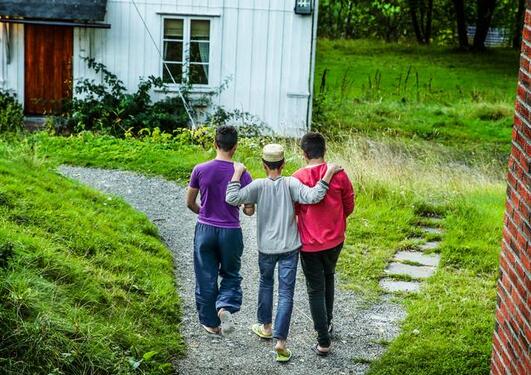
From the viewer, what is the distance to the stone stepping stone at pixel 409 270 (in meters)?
10.1

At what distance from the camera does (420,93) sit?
28.1 meters

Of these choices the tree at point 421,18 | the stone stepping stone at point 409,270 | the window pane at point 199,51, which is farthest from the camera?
the tree at point 421,18

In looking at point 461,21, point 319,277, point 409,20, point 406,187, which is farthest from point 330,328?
point 409,20

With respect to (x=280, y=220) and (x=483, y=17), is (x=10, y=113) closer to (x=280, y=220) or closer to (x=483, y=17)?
(x=280, y=220)

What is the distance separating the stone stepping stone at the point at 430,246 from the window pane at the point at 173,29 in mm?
9803

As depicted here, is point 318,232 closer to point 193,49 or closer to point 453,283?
point 453,283

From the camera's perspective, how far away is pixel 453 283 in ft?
31.9

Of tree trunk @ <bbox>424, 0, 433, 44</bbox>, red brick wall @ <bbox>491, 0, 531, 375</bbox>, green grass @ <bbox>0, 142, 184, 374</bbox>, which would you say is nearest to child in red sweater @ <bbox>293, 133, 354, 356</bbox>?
green grass @ <bbox>0, 142, 184, 374</bbox>

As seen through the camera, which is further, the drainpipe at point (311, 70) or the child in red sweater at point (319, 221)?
the drainpipe at point (311, 70)

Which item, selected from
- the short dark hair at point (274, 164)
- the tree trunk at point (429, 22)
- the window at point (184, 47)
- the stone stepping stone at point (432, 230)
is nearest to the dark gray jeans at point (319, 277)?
the short dark hair at point (274, 164)

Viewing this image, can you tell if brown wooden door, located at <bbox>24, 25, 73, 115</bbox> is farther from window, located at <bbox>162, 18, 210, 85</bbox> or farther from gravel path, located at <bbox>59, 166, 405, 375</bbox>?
gravel path, located at <bbox>59, 166, 405, 375</bbox>

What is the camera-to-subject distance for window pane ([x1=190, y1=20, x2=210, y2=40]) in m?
Answer: 19.7

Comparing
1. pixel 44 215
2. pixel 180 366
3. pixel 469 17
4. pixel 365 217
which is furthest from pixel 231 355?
pixel 469 17

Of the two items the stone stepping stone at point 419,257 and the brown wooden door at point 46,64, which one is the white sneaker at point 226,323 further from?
the brown wooden door at point 46,64
